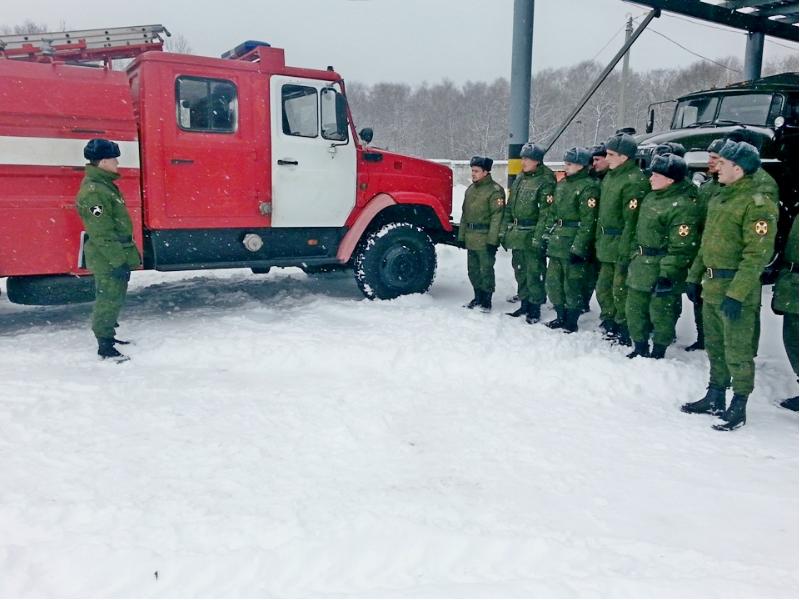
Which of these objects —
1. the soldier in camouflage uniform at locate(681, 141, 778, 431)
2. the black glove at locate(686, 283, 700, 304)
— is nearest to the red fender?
the black glove at locate(686, 283, 700, 304)

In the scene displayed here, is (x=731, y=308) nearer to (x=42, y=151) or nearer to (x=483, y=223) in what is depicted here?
(x=483, y=223)

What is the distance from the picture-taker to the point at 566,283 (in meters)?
6.06

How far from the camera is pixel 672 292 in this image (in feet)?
16.1

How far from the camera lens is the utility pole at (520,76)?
9.01m

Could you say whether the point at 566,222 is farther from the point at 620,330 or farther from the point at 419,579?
the point at 419,579

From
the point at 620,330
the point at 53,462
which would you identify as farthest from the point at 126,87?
the point at 620,330

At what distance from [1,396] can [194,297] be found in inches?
120

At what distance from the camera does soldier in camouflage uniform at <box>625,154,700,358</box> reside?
15.9 ft

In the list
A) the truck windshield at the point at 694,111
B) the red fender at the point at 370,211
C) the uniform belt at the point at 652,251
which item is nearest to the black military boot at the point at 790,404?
the uniform belt at the point at 652,251

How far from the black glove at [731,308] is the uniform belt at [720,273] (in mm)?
146

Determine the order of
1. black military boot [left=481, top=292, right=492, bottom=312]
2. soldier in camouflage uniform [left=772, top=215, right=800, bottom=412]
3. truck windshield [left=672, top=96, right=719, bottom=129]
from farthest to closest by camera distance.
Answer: truck windshield [left=672, top=96, right=719, bottom=129] → black military boot [left=481, top=292, right=492, bottom=312] → soldier in camouflage uniform [left=772, top=215, right=800, bottom=412]

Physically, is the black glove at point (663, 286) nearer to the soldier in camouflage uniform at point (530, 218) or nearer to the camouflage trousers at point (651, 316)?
the camouflage trousers at point (651, 316)

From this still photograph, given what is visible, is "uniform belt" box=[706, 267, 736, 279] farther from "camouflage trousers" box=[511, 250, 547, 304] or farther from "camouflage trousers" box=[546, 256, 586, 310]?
"camouflage trousers" box=[511, 250, 547, 304]

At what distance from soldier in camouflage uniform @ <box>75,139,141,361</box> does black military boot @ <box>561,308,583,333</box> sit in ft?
12.8
